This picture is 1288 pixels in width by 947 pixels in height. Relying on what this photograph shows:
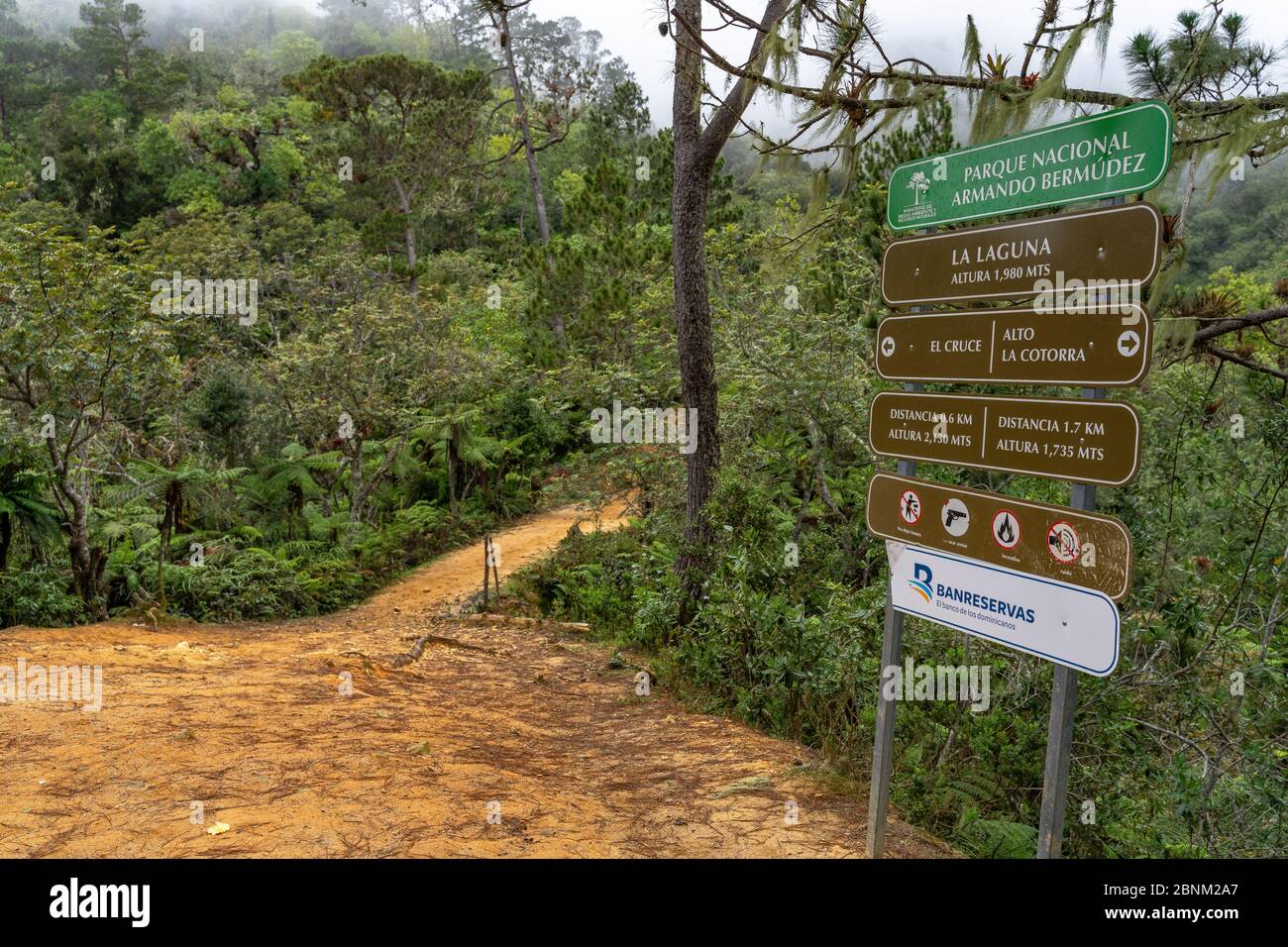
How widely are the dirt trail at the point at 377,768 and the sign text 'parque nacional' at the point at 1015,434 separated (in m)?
1.72

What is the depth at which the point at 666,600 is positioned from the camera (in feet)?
24.8

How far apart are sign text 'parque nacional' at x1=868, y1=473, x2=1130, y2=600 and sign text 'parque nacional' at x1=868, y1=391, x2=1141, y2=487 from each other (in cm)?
11

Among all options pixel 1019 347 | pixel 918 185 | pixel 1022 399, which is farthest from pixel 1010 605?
pixel 918 185

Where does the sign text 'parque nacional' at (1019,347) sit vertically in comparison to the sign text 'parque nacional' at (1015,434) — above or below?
above

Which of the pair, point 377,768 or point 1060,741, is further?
point 377,768

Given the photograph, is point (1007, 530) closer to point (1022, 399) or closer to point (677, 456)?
point (1022, 399)

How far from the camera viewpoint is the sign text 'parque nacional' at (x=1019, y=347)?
2.63 meters

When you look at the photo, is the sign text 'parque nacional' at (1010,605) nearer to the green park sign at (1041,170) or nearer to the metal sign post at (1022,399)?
the metal sign post at (1022,399)

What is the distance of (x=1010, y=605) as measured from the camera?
2949 mm

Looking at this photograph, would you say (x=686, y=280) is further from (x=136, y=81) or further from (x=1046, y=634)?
(x=136, y=81)

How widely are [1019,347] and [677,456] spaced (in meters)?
8.07

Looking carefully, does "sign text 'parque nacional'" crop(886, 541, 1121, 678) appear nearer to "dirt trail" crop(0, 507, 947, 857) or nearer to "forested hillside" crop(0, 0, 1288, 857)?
"dirt trail" crop(0, 507, 947, 857)

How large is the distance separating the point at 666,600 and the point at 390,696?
→ 2.35 meters

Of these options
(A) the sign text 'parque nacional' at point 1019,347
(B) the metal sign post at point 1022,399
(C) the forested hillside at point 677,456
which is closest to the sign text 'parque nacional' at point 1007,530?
(B) the metal sign post at point 1022,399
